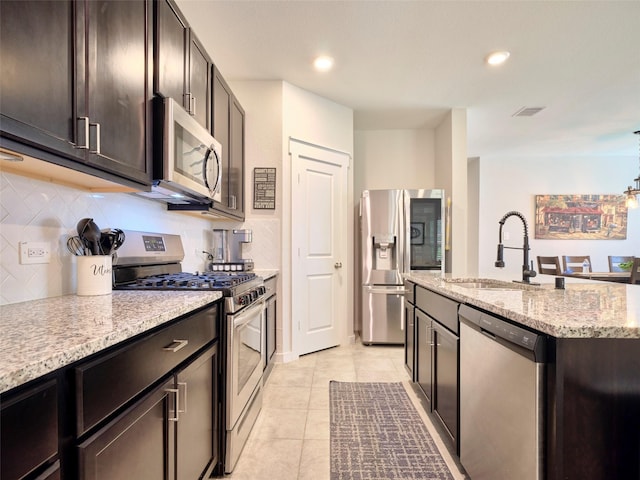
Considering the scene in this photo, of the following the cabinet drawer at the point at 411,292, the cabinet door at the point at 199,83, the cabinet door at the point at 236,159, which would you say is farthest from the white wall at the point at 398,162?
the cabinet door at the point at 199,83

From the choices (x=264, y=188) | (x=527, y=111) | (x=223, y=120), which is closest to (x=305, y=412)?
(x=264, y=188)

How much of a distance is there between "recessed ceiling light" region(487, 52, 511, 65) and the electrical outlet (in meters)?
3.28

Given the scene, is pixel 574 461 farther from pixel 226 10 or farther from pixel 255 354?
pixel 226 10

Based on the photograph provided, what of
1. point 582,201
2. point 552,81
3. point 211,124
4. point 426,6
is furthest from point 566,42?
point 582,201

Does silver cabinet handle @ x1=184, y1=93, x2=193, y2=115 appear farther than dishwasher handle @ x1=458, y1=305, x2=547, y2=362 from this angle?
Yes

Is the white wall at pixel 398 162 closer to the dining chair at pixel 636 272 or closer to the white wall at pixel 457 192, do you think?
the white wall at pixel 457 192

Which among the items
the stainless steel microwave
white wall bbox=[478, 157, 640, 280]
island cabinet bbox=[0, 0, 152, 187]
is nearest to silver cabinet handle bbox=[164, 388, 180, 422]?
island cabinet bbox=[0, 0, 152, 187]

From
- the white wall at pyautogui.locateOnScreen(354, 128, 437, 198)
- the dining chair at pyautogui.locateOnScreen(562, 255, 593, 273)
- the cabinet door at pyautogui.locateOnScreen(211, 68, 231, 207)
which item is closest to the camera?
the cabinet door at pyautogui.locateOnScreen(211, 68, 231, 207)

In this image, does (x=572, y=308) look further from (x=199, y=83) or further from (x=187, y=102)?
(x=199, y=83)

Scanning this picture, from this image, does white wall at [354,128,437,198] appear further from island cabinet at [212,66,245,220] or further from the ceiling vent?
island cabinet at [212,66,245,220]

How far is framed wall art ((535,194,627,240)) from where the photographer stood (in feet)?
18.5

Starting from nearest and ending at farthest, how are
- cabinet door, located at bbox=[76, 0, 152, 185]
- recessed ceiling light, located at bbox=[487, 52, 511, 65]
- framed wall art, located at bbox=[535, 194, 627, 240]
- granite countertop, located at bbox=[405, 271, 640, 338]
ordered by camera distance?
1. granite countertop, located at bbox=[405, 271, 640, 338]
2. cabinet door, located at bbox=[76, 0, 152, 185]
3. recessed ceiling light, located at bbox=[487, 52, 511, 65]
4. framed wall art, located at bbox=[535, 194, 627, 240]

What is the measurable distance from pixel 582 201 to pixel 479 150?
2043 mm

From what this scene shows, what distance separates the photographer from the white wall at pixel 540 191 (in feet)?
18.5
